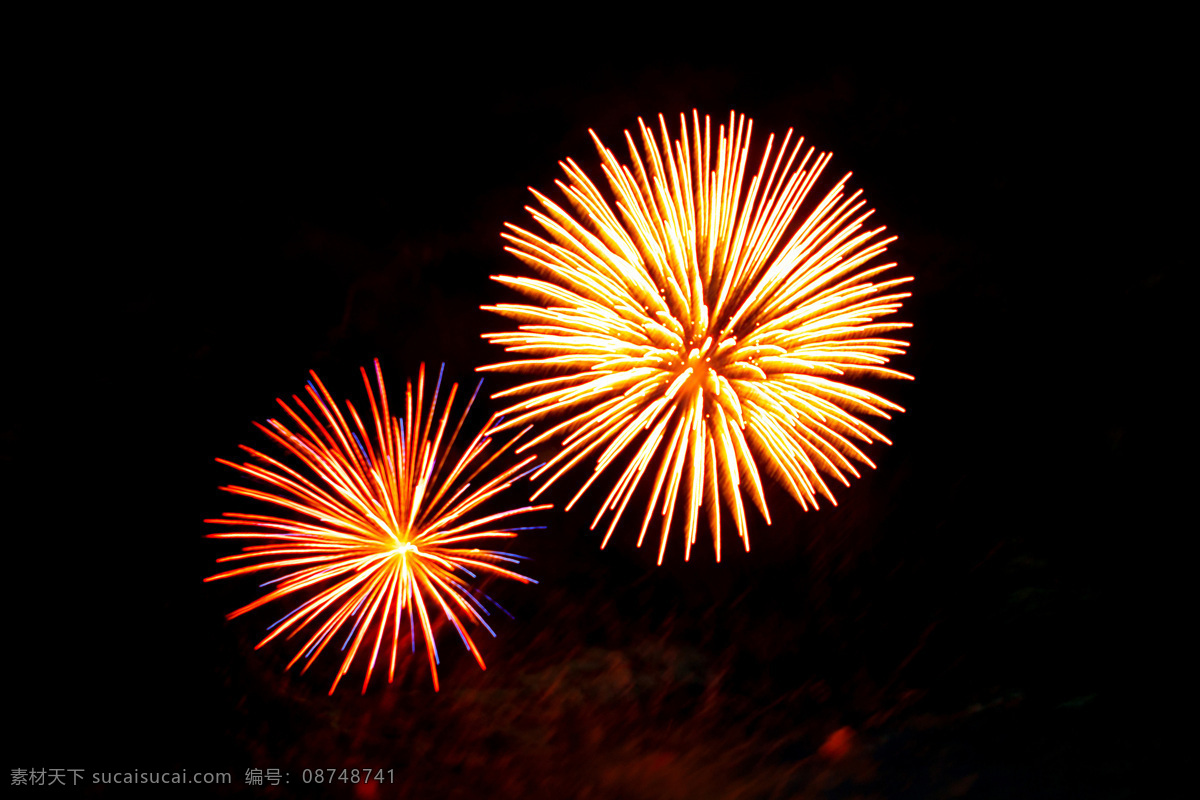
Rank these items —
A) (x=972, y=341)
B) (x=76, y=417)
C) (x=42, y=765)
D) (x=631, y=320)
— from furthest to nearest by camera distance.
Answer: (x=972, y=341) < (x=76, y=417) < (x=42, y=765) < (x=631, y=320)

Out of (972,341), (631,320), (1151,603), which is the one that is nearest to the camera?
(631,320)

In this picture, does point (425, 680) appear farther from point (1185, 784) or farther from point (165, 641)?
point (1185, 784)

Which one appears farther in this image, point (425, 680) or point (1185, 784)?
point (425, 680)

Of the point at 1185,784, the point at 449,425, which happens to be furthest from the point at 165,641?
the point at 1185,784

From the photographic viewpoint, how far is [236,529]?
34.8ft

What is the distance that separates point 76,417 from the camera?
966 centimetres

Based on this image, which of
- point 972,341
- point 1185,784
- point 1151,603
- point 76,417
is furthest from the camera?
point 972,341

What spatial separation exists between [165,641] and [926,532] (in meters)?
9.44

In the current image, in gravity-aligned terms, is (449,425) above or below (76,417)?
below

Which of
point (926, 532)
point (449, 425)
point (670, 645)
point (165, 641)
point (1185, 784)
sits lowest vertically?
point (1185, 784)

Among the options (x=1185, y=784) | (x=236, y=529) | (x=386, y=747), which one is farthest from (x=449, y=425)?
(x=1185, y=784)

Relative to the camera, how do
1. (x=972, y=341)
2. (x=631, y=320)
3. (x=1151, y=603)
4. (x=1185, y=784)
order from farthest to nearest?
(x=972, y=341) → (x=1151, y=603) → (x=631, y=320) → (x=1185, y=784)

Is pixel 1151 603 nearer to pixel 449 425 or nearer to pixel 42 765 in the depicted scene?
pixel 449 425

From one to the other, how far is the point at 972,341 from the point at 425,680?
8315mm
